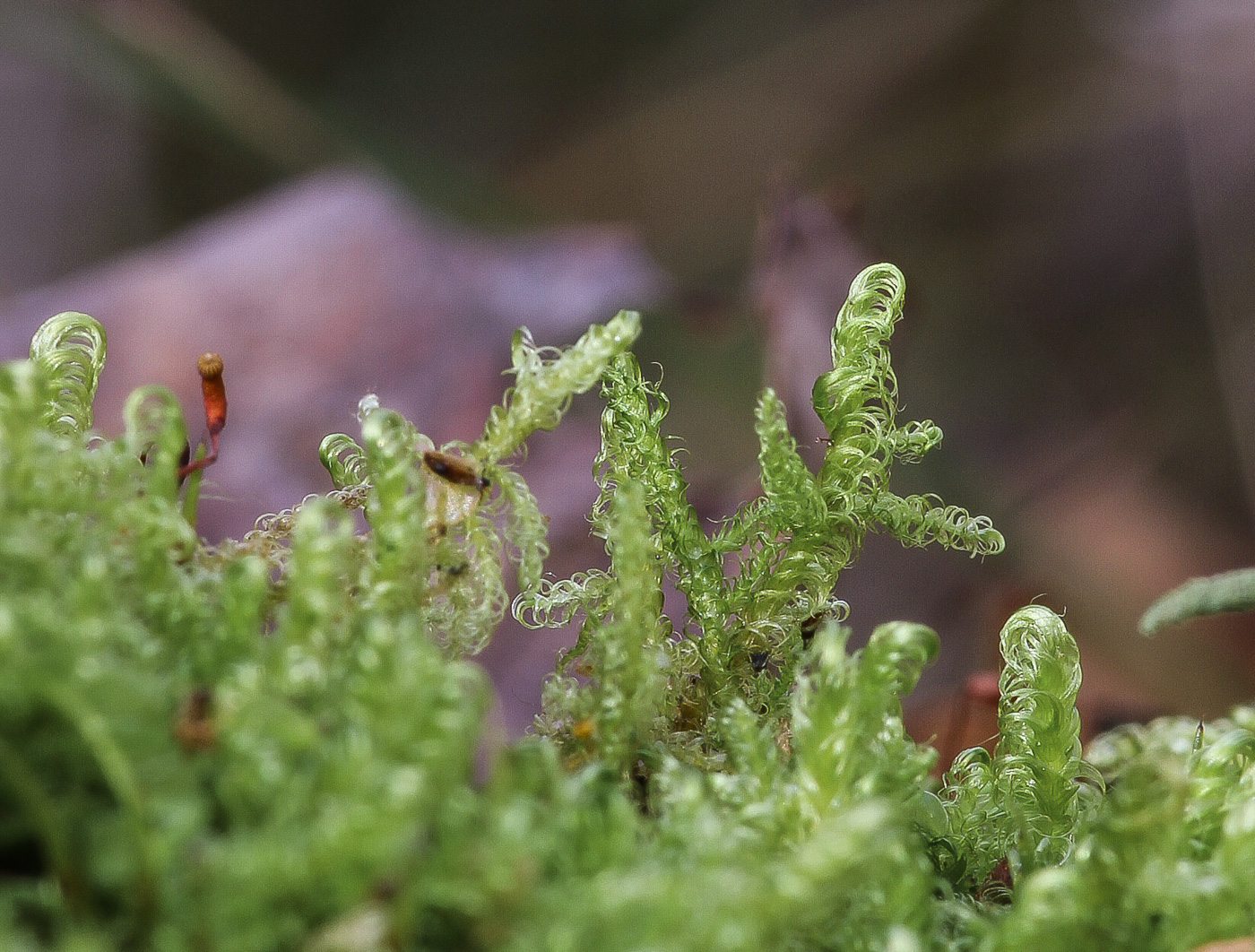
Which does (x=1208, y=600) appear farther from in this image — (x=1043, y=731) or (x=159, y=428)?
(x=159, y=428)

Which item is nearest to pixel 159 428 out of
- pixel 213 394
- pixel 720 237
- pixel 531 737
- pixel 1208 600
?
pixel 213 394

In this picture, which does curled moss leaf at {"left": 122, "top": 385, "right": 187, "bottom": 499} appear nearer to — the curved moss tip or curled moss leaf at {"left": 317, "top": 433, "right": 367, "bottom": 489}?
curled moss leaf at {"left": 317, "top": 433, "right": 367, "bottom": 489}

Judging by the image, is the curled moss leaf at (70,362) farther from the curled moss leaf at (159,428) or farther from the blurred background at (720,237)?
the blurred background at (720,237)

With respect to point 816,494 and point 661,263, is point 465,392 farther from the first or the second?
point 661,263

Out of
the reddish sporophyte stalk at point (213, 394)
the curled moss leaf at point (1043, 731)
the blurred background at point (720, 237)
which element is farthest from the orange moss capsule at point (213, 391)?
the blurred background at point (720, 237)

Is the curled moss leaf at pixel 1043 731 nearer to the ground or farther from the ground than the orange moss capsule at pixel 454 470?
nearer to the ground

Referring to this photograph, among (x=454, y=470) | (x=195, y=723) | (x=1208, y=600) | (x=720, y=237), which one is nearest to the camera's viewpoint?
(x=195, y=723)

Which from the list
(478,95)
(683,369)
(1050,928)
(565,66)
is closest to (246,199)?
(478,95)
